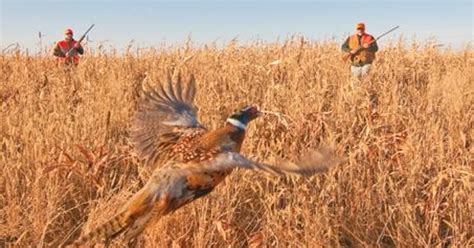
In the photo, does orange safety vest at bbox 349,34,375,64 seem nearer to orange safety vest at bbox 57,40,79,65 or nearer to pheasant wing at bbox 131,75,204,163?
orange safety vest at bbox 57,40,79,65

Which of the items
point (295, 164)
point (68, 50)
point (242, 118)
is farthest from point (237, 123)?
point (68, 50)

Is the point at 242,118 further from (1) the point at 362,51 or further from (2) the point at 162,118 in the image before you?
(1) the point at 362,51

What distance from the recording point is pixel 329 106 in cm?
485

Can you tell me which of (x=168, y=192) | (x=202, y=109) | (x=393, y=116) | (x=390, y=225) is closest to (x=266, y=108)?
(x=202, y=109)

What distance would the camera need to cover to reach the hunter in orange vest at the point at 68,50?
24.8 ft

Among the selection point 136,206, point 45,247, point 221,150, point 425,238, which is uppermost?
point 221,150

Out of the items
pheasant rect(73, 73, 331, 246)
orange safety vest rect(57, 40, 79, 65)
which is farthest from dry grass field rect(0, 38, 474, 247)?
orange safety vest rect(57, 40, 79, 65)

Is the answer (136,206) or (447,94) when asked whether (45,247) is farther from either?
(447,94)

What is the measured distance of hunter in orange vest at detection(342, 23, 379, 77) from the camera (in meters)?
7.60

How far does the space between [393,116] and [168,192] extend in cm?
213

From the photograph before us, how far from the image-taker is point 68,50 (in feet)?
27.9

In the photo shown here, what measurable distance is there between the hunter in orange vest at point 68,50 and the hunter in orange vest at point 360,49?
11.6 ft

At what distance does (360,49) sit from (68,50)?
4.13 metres

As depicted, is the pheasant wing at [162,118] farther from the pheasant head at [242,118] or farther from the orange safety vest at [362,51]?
the orange safety vest at [362,51]
